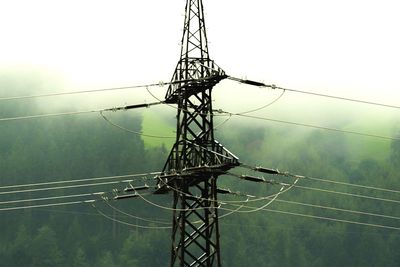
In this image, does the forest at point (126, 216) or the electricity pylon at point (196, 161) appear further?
Result: the forest at point (126, 216)

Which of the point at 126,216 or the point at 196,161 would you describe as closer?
the point at 196,161

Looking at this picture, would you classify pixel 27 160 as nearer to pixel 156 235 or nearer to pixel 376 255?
pixel 156 235

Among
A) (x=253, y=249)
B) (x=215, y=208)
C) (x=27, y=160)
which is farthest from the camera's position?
(x=27, y=160)

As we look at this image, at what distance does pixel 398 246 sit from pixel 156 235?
51.1 m

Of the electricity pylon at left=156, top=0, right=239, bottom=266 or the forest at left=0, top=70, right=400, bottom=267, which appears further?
the forest at left=0, top=70, right=400, bottom=267

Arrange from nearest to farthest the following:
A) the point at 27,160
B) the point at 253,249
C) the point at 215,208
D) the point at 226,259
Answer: the point at 215,208 < the point at 226,259 < the point at 253,249 < the point at 27,160

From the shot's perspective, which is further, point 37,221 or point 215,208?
point 37,221

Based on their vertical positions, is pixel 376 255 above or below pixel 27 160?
below

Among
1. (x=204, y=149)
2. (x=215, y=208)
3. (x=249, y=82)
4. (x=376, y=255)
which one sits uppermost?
(x=249, y=82)

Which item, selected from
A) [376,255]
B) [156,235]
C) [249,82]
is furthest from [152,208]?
[249,82]

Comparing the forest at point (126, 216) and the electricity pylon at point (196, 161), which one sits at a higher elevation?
the electricity pylon at point (196, 161)

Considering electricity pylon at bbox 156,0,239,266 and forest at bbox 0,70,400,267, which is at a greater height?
electricity pylon at bbox 156,0,239,266

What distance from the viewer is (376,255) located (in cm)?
16388

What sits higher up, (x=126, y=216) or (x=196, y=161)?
(x=196, y=161)
